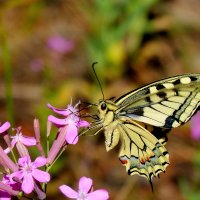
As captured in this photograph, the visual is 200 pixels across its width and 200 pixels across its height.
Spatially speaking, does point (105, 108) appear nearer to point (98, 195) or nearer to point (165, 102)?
point (165, 102)

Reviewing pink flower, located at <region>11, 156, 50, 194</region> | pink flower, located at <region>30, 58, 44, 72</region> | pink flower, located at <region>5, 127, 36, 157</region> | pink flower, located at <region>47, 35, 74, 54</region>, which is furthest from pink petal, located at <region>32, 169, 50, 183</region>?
pink flower, located at <region>47, 35, 74, 54</region>

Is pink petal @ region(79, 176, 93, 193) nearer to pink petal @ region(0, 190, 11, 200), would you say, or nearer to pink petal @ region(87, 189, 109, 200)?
pink petal @ region(87, 189, 109, 200)

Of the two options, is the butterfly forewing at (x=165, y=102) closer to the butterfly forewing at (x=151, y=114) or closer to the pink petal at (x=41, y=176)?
the butterfly forewing at (x=151, y=114)

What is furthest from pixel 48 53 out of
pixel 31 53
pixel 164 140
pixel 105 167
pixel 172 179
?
pixel 164 140

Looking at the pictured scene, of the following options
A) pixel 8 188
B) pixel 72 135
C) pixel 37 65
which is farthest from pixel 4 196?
pixel 37 65

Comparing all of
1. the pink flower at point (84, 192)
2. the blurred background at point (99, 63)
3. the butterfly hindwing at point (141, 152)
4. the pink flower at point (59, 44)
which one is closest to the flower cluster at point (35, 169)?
the pink flower at point (84, 192)
